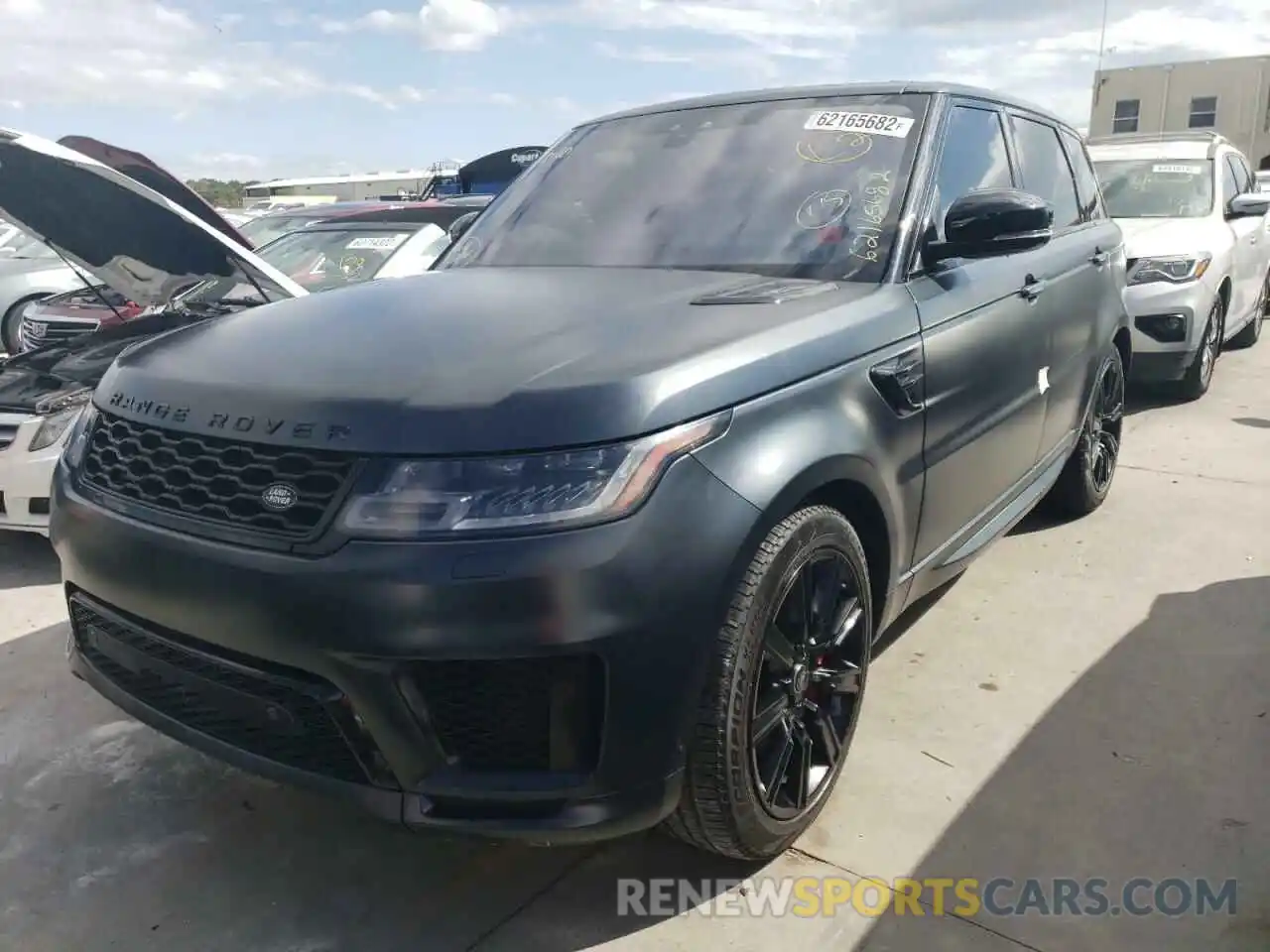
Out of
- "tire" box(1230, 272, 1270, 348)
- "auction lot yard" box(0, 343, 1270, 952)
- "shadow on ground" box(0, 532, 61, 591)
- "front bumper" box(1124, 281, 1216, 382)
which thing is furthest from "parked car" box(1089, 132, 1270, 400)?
"shadow on ground" box(0, 532, 61, 591)

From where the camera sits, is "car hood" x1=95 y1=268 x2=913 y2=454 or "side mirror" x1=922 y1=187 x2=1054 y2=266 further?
"side mirror" x1=922 y1=187 x2=1054 y2=266

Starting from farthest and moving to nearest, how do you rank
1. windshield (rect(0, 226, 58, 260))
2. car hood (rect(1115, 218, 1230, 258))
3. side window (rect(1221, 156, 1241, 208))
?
windshield (rect(0, 226, 58, 260)) → side window (rect(1221, 156, 1241, 208)) → car hood (rect(1115, 218, 1230, 258))

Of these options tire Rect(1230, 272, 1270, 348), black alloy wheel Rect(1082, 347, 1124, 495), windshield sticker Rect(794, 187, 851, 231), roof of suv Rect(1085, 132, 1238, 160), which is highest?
windshield sticker Rect(794, 187, 851, 231)

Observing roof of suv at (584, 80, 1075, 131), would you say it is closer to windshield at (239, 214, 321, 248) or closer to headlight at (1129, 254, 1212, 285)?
headlight at (1129, 254, 1212, 285)

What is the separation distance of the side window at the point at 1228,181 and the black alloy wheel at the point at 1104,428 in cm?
373

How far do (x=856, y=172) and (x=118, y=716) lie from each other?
2.74 meters

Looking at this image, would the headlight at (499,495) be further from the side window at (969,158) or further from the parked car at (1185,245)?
the parked car at (1185,245)

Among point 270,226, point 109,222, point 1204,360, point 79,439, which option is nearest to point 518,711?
point 79,439

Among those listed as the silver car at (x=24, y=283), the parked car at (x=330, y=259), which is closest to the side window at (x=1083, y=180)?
the parked car at (x=330, y=259)

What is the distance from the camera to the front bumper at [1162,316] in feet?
21.5

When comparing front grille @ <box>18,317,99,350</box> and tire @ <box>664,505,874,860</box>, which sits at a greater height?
front grille @ <box>18,317,99,350</box>

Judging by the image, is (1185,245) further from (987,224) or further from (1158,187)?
(987,224)

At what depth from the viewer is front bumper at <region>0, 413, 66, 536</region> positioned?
4.26 meters

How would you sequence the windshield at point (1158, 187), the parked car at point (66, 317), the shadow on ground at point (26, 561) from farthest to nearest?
the windshield at point (1158, 187) < the parked car at point (66, 317) < the shadow on ground at point (26, 561)
